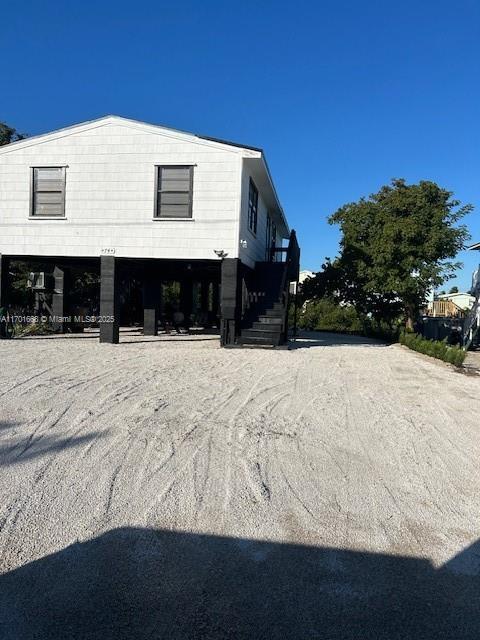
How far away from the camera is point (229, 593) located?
100.0 inches

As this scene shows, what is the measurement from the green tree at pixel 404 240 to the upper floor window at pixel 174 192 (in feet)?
30.1

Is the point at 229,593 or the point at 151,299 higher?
the point at 151,299

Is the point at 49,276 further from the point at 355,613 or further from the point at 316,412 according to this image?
the point at 355,613

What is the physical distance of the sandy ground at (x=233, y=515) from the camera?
94.3 inches

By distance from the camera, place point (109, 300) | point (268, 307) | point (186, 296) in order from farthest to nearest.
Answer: point (186, 296)
point (268, 307)
point (109, 300)

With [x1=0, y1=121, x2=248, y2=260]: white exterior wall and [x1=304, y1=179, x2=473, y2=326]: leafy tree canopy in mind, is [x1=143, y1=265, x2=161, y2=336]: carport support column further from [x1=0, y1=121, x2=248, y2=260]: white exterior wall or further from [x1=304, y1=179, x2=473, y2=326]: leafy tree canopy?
[x1=304, y1=179, x2=473, y2=326]: leafy tree canopy

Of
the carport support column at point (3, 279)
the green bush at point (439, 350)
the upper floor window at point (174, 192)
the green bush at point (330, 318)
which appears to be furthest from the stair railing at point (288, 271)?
the green bush at point (330, 318)

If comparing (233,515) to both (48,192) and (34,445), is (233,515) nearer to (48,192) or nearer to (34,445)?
(34,445)

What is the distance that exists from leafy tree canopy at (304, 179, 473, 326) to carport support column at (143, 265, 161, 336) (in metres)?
8.49

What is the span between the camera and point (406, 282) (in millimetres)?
18969

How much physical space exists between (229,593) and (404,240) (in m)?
18.2

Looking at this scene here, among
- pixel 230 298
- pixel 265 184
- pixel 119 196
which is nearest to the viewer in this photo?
pixel 230 298

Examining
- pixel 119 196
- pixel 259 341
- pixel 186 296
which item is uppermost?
pixel 119 196

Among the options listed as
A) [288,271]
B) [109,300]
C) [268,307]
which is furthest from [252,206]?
[109,300]
